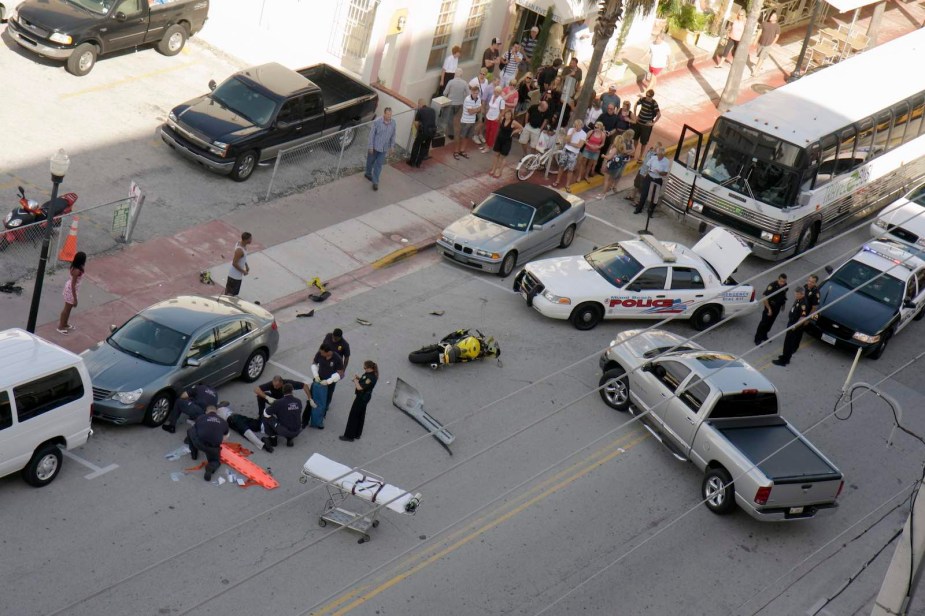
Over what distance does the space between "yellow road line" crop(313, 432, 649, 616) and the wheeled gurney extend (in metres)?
0.72

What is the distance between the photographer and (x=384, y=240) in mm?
23906

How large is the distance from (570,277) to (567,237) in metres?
3.09

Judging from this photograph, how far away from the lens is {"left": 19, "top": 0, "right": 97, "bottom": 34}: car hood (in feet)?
85.1

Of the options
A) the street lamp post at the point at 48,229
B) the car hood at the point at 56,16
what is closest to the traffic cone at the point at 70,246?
the street lamp post at the point at 48,229

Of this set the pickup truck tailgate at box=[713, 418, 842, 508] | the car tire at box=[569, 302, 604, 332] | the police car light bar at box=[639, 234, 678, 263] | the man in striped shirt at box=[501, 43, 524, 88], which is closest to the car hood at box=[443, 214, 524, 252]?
the car tire at box=[569, 302, 604, 332]

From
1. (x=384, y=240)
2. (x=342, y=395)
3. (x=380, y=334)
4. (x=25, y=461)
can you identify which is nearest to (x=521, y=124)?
(x=384, y=240)

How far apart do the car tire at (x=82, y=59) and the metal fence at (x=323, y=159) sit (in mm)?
5023

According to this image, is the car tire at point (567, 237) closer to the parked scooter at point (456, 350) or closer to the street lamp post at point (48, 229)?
the parked scooter at point (456, 350)

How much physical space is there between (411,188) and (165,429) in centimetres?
1045

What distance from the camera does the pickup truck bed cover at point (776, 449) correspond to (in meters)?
17.0

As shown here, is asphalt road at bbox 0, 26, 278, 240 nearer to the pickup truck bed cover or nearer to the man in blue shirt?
the man in blue shirt

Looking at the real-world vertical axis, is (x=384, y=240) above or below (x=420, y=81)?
below

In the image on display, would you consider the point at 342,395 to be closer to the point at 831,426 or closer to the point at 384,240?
the point at 384,240

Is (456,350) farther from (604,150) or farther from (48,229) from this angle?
(604,150)
